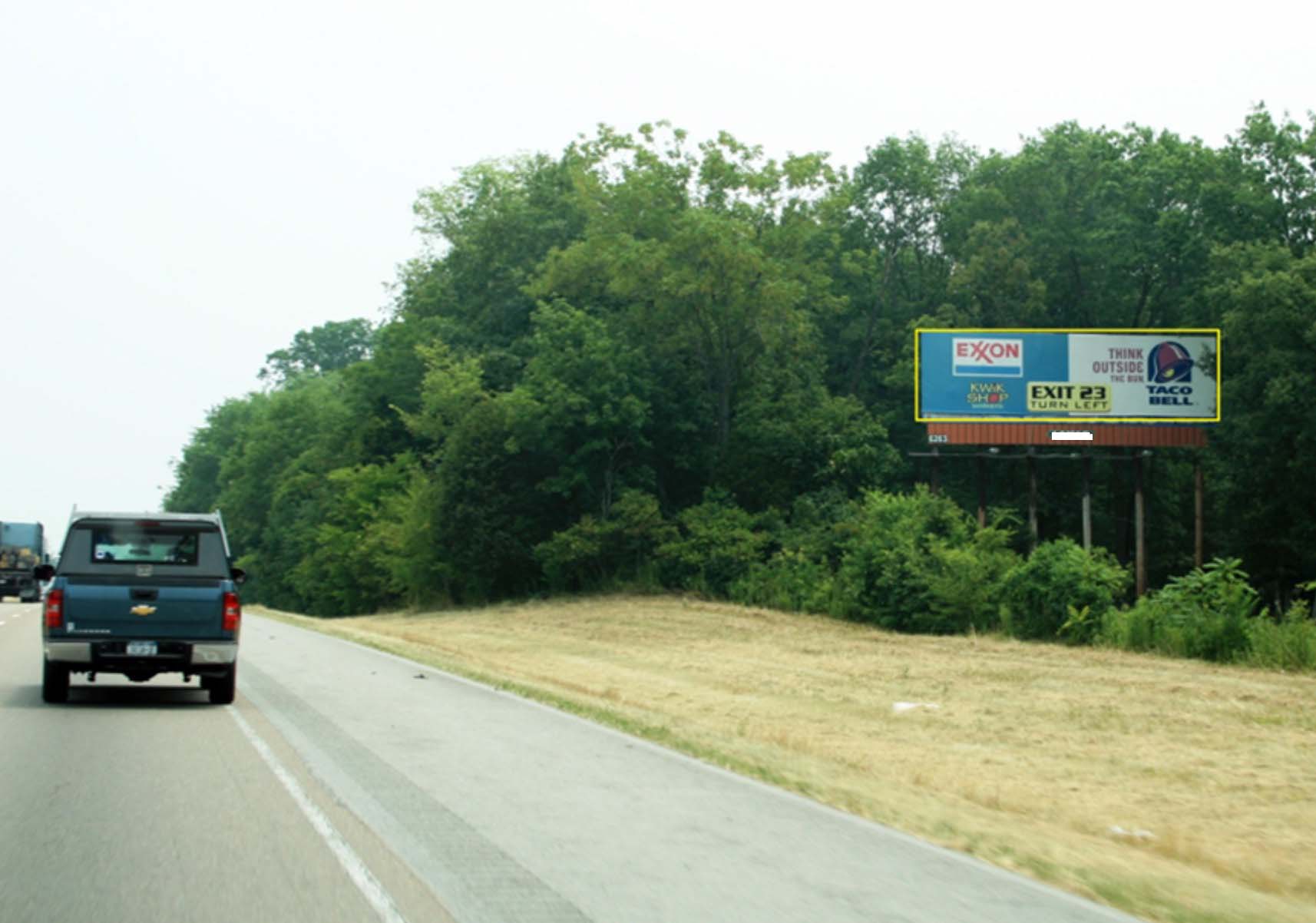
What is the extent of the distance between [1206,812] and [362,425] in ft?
233

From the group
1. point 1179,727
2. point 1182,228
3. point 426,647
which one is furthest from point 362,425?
point 1179,727

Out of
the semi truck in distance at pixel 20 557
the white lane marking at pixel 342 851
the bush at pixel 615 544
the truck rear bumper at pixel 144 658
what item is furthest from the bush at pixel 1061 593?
the semi truck in distance at pixel 20 557

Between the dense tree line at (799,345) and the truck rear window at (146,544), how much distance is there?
2522 centimetres

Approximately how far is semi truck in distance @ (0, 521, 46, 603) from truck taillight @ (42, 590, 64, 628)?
56397 millimetres

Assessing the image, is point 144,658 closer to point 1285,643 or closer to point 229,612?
point 229,612

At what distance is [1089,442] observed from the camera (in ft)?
157

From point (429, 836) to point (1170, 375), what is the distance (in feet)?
135

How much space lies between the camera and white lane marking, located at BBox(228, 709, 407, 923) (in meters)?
8.27

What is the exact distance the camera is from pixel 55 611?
61.1 ft

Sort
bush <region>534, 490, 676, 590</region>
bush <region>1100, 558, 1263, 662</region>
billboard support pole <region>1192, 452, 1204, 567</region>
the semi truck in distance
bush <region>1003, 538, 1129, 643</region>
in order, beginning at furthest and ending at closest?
the semi truck in distance → bush <region>534, 490, 676, 590</region> → billboard support pole <region>1192, 452, 1204, 567</region> → bush <region>1003, 538, 1129, 643</region> → bush <region>1100, 558, 1263, 662</region>

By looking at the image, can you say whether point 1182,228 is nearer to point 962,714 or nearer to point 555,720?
point 962,714

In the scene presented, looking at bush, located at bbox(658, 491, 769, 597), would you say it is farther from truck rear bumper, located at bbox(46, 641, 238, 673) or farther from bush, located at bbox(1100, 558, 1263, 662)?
truck rear bumper, located at bbox(46, 641, 238, 673)

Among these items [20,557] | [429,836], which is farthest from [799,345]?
[429,836]

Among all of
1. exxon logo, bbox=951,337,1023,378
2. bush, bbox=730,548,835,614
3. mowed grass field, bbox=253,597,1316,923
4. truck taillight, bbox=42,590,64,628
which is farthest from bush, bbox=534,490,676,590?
truck taillight, bbox=42,590,64,628
